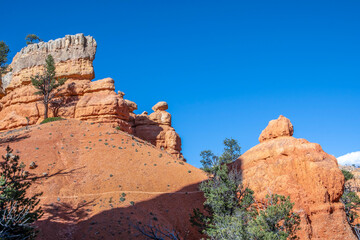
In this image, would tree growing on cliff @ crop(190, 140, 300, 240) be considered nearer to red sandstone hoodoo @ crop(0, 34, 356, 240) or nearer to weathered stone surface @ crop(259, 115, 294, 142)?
red sandstone hoodoo @ crop(0, 34, 356, 240)

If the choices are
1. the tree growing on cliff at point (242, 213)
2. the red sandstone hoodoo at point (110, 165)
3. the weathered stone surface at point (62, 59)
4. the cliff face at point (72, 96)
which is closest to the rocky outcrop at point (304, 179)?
the red sandstone hoodoo at point (110, 165)

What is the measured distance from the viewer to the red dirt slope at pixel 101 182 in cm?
2244

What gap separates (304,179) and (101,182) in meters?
19.3

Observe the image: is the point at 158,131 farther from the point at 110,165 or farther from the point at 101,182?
the point at 101,182

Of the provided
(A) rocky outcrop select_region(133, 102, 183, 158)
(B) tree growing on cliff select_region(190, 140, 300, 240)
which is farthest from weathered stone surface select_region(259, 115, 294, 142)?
(A) rocky outcrop select_region(133, 102, 183, 158)

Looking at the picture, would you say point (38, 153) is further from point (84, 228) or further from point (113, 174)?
point (84, 228)

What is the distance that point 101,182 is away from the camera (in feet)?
94.1

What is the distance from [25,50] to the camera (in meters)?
56.9

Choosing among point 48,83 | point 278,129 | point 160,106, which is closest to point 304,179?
point 278,129

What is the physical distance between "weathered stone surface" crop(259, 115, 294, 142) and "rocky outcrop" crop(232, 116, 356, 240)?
80mm

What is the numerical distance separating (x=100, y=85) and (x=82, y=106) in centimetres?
494

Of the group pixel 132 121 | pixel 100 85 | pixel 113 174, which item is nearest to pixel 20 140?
pixel 113 174

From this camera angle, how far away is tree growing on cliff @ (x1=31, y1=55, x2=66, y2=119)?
49075mm

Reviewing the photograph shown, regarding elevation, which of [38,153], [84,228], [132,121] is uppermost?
[132,121]
